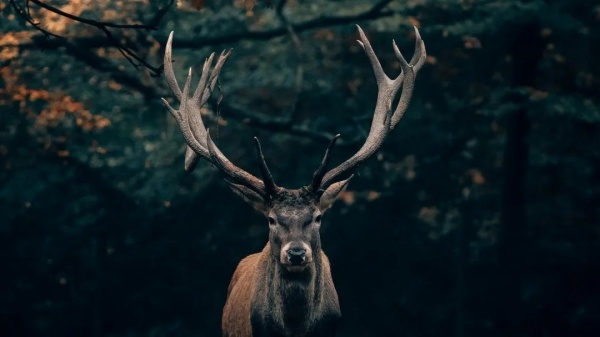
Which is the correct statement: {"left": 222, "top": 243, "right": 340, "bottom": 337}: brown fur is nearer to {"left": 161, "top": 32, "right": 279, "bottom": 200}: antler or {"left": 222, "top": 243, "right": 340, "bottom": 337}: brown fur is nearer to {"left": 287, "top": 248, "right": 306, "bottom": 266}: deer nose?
{"left": 287, "top": 248, "right": 306, "bottom": 266}: deer nose

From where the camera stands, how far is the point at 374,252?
14.7 m

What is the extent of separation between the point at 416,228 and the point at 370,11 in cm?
284

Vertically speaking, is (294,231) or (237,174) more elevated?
(237,174)

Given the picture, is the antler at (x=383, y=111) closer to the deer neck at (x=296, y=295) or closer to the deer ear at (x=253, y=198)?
the deer ear at (x=253, y=198)

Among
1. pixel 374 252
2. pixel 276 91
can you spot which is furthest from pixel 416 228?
pixel 276 91

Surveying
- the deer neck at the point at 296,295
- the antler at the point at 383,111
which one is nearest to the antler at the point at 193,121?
the antler at the point at 383,111

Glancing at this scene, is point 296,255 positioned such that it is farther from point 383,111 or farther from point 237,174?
point 383,111

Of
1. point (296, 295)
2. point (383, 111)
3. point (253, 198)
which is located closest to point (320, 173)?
point (253, 198)

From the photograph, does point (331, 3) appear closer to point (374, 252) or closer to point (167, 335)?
→ point (374, 252)

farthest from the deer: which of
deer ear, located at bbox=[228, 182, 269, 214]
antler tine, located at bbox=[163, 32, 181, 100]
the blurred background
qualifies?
the blurred background

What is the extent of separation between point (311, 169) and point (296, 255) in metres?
6.83

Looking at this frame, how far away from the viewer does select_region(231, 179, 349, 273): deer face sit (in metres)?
7.46

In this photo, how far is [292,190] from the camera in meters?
7.85

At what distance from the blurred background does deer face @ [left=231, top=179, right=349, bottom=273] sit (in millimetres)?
6331
